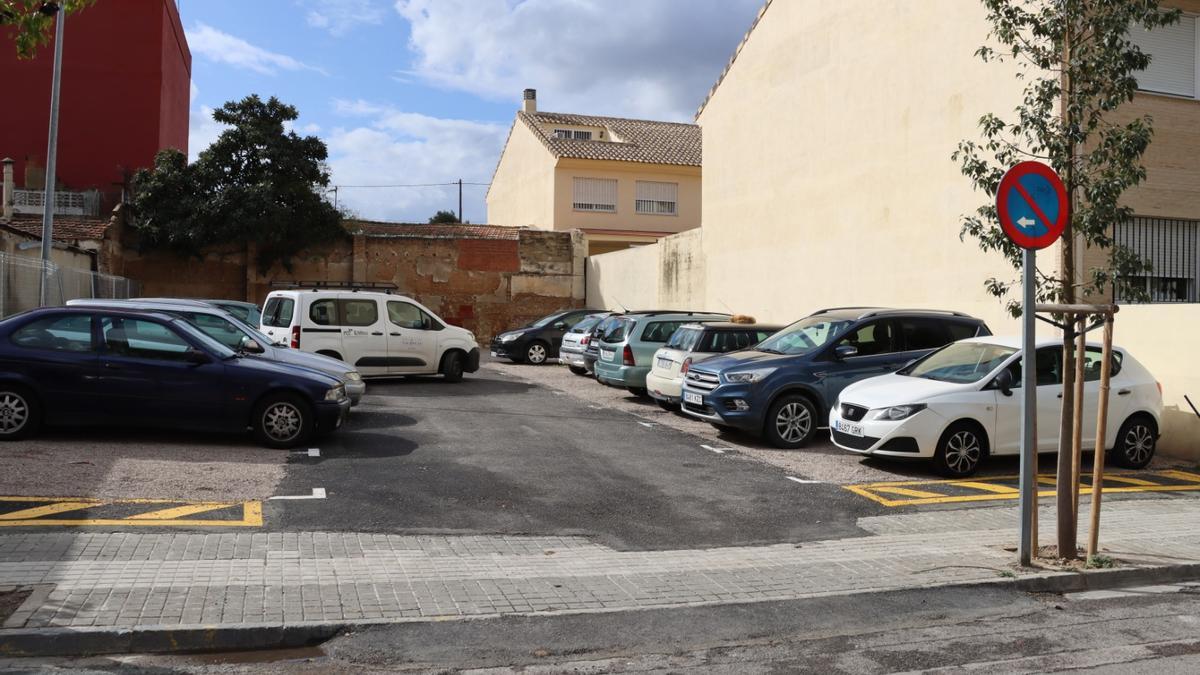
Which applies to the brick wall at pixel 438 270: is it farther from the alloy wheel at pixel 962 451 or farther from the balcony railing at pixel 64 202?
the alloy wheel at pixel 962 451

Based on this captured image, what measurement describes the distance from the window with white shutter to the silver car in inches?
494

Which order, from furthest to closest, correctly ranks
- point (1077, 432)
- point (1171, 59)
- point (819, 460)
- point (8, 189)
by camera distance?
point (8, 189)
point (1171, 59)
point (819, 460)
point (1077, 432)

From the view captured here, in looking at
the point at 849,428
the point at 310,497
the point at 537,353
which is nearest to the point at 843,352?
the point at 849,428

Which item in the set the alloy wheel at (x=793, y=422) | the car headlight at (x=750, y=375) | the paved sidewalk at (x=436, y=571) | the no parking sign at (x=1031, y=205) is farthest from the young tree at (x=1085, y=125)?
the alloy wheel at (x=793, y=422)

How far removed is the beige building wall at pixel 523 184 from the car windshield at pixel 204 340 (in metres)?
26.8

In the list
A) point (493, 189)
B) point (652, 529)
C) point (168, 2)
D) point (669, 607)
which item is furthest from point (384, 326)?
point (493, 189)

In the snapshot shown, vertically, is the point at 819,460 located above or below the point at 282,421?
below

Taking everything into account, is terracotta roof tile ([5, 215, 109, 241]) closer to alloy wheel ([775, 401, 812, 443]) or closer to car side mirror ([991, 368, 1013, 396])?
alloy wheel ([775, 401, 812, 443])

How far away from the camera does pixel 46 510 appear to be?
750cm

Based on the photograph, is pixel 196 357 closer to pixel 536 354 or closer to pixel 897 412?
pixel 897 412

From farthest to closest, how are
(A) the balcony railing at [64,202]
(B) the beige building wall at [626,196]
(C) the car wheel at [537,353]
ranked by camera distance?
(B) the beige building wall at [626,196] < (A) the balcony railing at [64,202] < (C) the car wheel at [537,353]

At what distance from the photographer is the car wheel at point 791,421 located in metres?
12.1

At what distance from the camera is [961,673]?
16.1 feet

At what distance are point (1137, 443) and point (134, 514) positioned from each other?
10.5 m
